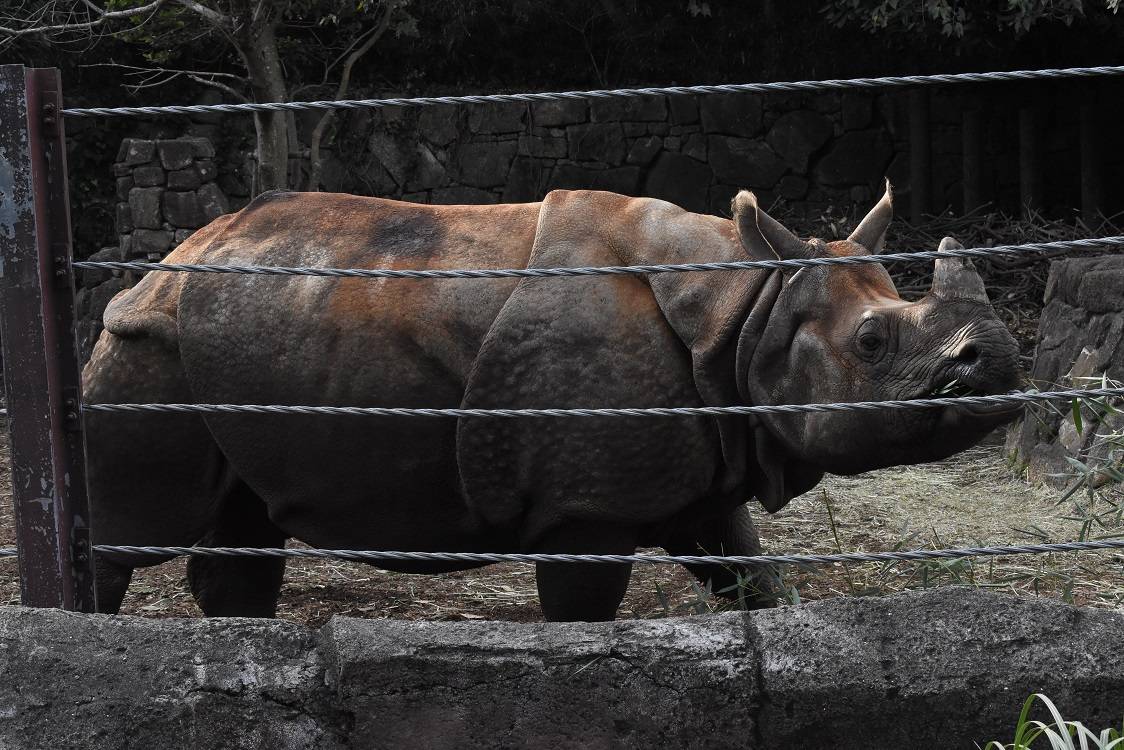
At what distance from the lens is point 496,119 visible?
565 inches

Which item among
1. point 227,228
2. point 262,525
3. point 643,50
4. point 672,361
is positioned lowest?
point 262,525

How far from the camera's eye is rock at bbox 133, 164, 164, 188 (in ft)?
34.8

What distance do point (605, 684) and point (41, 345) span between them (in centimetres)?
109

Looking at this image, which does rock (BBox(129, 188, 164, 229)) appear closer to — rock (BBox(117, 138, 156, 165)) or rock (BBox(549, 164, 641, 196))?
rock (BBox(117, 138, 156, 165))

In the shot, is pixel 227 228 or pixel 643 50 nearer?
pixel 227 228

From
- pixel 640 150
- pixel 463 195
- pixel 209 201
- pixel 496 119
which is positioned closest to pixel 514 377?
pixel 209 201

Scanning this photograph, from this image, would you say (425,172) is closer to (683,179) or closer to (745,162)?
(683,179)

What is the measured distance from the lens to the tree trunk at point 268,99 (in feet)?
32.7

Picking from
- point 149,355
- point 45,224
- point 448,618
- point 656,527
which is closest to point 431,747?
point 45,224

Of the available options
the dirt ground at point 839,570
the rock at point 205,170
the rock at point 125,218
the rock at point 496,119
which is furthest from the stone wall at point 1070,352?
the rock at point 496,119

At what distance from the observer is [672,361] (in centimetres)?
353

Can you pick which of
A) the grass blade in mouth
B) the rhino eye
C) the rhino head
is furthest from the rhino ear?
the grass blade in mouth

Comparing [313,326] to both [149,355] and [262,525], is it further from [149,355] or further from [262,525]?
[262,525]

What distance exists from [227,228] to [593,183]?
34.1 feet
